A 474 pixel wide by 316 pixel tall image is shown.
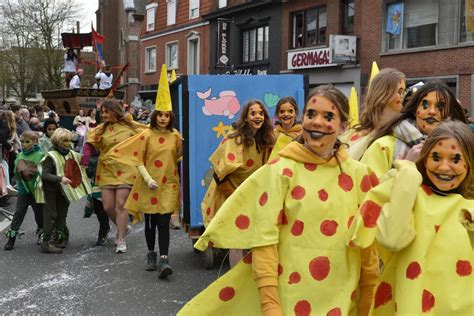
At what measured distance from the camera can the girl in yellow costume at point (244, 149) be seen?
5.63 meters

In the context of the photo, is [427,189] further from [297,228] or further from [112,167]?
[112,167]

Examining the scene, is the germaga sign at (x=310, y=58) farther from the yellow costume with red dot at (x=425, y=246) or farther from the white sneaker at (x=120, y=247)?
the yellow costume with red dot at (x=425, y=246)

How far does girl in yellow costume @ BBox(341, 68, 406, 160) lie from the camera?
3.85 metres

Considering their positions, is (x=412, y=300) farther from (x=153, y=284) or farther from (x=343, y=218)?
(x=153, y=284)

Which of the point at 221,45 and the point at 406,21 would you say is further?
the point at 221,45

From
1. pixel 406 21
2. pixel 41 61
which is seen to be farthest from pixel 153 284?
pixel 41 61

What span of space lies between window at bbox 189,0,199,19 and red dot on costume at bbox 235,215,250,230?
3094 centimetres

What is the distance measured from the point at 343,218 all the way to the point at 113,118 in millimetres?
5245

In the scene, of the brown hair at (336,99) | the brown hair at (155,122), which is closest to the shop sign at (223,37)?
the brown hair at (155,122)

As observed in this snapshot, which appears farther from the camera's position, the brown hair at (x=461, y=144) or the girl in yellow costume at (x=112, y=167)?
the girl in yellow costume at (x=112, y=167)

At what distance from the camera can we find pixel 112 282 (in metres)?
6.38

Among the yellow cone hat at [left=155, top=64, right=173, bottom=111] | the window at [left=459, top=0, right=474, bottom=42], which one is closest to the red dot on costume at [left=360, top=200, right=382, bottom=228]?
the yellow cone hat at [left=155, top=64, right=173, bottom=111]

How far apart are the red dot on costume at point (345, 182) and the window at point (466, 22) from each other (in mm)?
16880

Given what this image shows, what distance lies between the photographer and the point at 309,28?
81.1 ft
